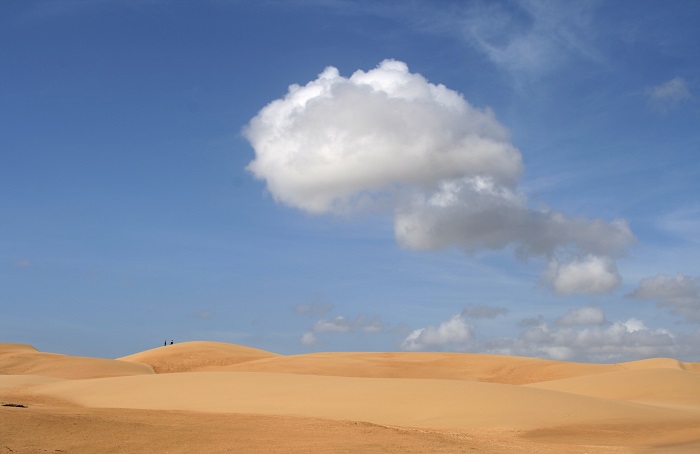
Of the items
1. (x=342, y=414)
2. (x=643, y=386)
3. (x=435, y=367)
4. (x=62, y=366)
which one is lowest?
(x=342, y=414)

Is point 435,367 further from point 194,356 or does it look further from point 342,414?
point 342,414

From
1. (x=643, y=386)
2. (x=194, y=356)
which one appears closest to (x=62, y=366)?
(x=194, y=356)

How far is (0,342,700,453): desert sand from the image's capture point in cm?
1420

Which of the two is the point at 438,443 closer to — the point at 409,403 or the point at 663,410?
the point at 409,403

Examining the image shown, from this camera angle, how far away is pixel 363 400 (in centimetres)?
2378

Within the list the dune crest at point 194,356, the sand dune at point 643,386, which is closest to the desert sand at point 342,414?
the sand dune at point 643,386

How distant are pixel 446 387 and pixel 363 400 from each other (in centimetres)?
304

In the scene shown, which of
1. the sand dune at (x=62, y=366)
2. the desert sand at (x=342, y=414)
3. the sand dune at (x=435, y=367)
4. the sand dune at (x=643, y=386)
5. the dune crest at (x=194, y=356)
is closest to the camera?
the desert sand at (x=342, y=414)

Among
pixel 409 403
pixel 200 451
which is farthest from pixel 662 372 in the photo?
pixel 200 451

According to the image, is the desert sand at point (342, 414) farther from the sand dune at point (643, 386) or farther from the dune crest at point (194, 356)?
the dune crest at point (194, 356)

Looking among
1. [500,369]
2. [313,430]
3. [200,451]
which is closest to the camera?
[200,451]

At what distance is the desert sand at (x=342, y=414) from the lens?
46.6 ft

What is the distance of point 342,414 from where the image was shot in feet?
70.2

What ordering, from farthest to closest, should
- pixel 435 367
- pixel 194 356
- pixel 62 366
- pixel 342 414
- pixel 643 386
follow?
pixel 194 356 → pixel 435 367 → pixel 62 366 → pixel 643 386 → pixel 342 414
